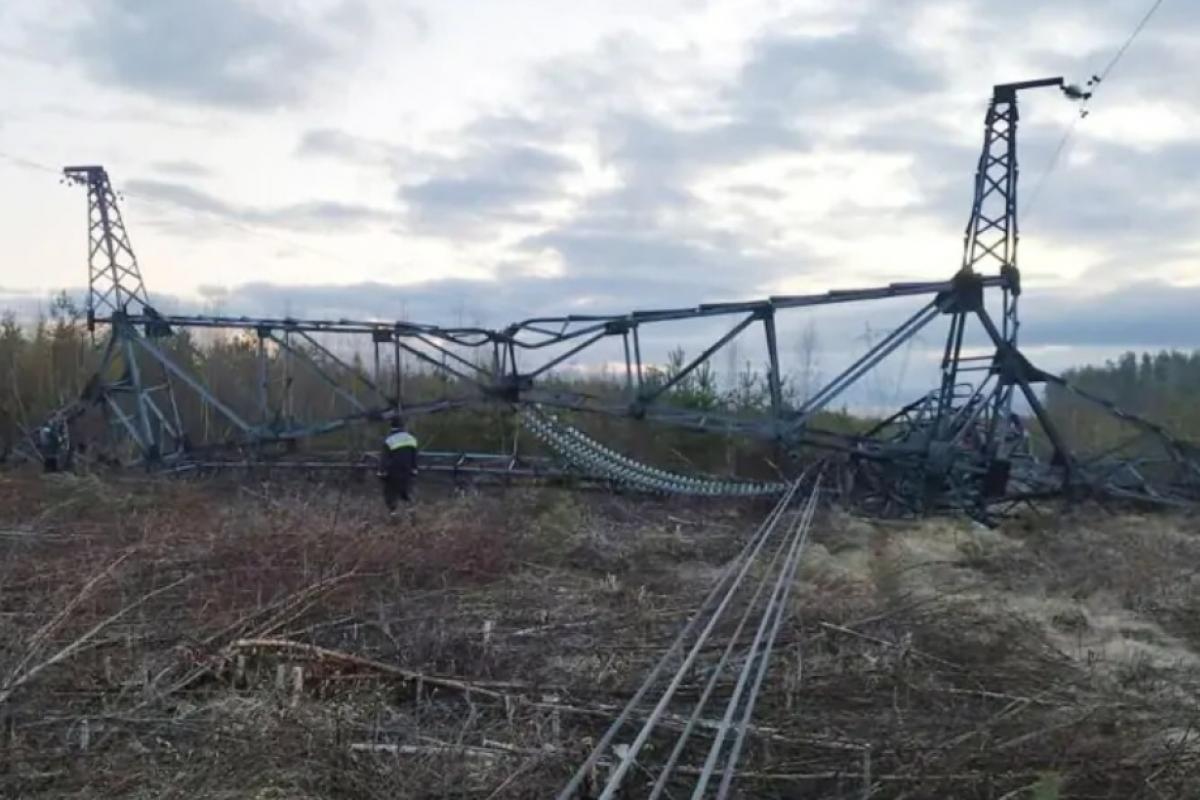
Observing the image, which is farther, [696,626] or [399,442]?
[399,442]

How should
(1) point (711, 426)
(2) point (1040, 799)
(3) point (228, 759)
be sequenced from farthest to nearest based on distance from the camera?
1. (1) point (711, 426)
2. (3) point (228, 759)
3. (2) point (1040, 799)

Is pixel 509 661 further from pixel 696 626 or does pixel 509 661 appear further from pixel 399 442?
pixel 399 442

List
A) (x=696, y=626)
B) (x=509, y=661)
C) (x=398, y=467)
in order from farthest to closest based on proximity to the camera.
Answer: (x=398, y=467) → (x=696, y=626) → (x=509, y=661)

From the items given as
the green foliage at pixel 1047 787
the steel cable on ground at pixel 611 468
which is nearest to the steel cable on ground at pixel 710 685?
the green foliage at pixel 1047 787

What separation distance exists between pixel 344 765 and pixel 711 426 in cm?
1053

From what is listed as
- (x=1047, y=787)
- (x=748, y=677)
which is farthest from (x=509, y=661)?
(x=1047, y=787)

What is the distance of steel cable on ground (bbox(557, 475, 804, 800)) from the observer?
4.44m

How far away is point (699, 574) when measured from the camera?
1058 centimetres

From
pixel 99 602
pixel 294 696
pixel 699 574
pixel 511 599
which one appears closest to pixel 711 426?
pixel 699 574

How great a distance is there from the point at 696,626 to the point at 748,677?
1436mm

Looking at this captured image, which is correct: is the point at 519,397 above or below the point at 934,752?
above

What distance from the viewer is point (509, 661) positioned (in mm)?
6840

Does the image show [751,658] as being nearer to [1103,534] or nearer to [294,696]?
[294,696]

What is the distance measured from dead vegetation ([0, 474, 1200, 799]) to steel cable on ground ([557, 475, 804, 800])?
210mm
